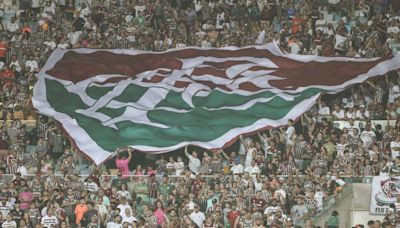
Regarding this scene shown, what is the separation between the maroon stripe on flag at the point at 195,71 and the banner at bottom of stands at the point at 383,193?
5.66 m

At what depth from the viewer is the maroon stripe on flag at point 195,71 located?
35.6m

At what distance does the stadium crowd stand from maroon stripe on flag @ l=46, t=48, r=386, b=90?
1.81 ft

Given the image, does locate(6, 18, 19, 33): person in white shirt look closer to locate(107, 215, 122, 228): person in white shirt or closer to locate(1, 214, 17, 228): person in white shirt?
locate(1, 214, 17, 228): person in white shirt

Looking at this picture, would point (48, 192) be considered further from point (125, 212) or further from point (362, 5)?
point (362, 5)

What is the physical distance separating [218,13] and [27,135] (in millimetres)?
7671

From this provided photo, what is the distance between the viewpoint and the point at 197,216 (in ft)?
98.0

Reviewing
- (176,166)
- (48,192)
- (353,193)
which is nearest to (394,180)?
(353,193)

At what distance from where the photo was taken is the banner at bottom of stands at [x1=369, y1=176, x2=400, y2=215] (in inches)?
1179

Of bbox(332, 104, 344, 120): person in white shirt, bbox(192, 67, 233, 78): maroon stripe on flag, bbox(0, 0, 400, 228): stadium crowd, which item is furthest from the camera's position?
bbox(192, 67, 233, 78): maroon stripe on flag

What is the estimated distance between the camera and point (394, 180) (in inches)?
1182

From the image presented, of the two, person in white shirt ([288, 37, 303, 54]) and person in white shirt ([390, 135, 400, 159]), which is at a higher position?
person in white shirt ([288, 37, 303, 54])

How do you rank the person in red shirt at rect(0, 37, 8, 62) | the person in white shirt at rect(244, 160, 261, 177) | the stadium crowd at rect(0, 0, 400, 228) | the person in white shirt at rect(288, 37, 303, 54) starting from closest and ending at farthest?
the stadium crowd at rect(0, 0, 400, 228) → the person in white shirt at rect(244, 160, 261, 177) → the person in white shirt at rect(288, 37, 303, 54) → the person in red shirt at rect(0, 37, 8, 62)

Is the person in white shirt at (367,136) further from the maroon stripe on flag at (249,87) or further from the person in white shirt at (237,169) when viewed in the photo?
the maroon stripe on flag at (249,87)

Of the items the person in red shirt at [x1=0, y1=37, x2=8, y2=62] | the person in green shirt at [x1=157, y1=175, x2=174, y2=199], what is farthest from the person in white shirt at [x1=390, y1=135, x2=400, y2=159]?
the person in red shirt at [x1=0, y1=37, x2=8, y2=62]
